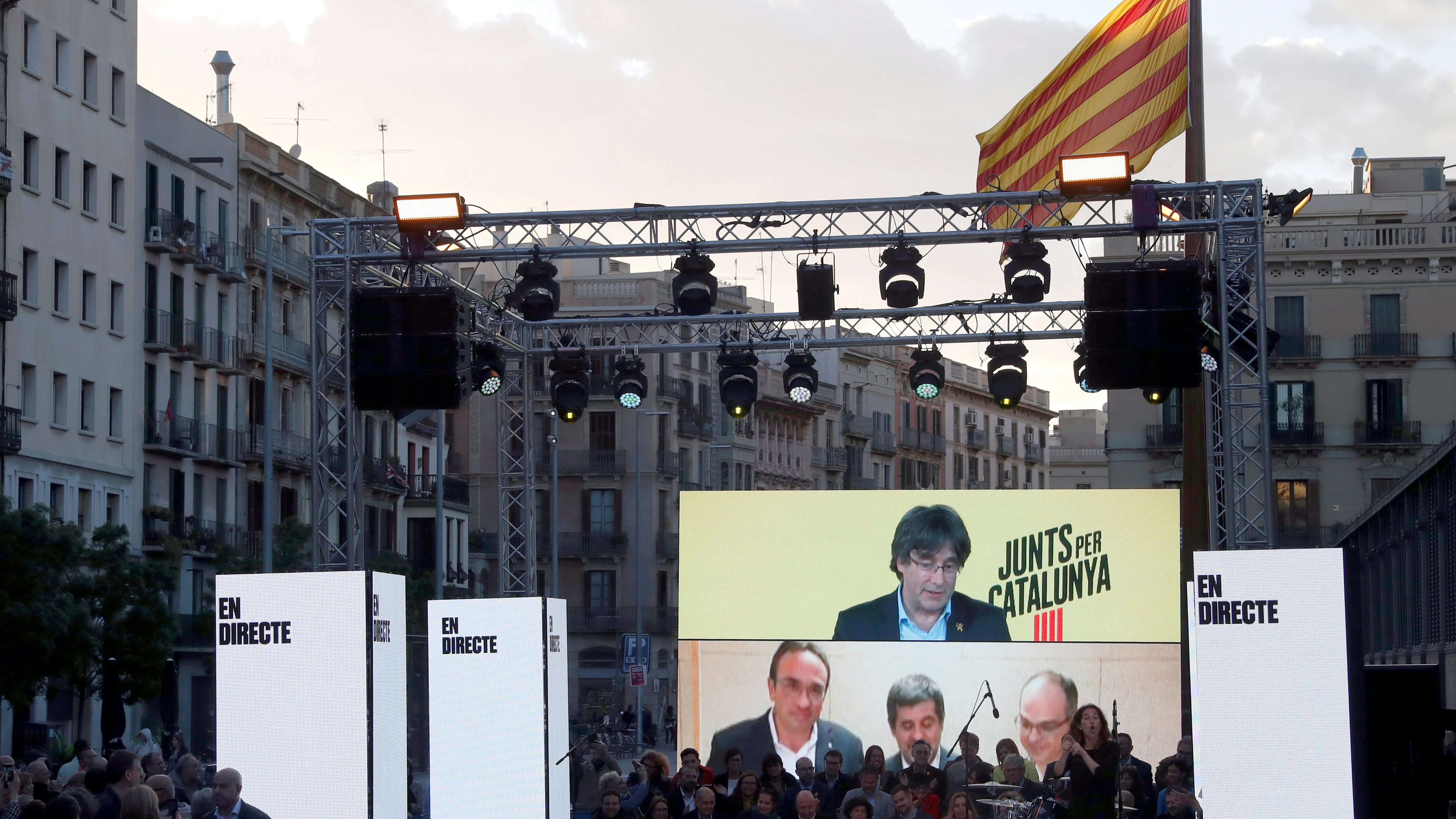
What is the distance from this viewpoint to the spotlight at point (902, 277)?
21.3 metres

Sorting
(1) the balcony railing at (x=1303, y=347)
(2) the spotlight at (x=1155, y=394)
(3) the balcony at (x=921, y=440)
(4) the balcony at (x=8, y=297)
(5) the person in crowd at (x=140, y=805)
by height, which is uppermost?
(3) the balcony at (x=921, y=440)

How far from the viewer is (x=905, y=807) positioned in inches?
695

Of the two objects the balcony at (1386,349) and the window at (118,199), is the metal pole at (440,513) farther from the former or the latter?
the balcony at (1386,349)

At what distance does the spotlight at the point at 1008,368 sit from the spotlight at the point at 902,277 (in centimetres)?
323

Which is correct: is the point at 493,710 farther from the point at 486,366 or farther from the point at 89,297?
the point at 89,297

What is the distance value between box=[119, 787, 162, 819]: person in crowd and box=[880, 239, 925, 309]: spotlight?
11312mm

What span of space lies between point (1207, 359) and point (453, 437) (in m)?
63.7

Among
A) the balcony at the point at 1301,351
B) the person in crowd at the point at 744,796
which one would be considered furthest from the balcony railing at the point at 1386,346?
the person in crowd at the point at 744,796

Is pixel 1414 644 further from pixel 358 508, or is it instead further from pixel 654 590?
pixel 654 590

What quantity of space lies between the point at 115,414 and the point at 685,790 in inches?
1306

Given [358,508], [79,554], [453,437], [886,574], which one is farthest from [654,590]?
[358,508]

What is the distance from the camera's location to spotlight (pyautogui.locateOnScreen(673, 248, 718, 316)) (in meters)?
21.4

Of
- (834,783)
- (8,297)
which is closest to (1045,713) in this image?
(834,783)

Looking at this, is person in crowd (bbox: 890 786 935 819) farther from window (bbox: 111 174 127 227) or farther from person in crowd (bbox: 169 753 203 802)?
window (bbox: 111 174 127 227)
